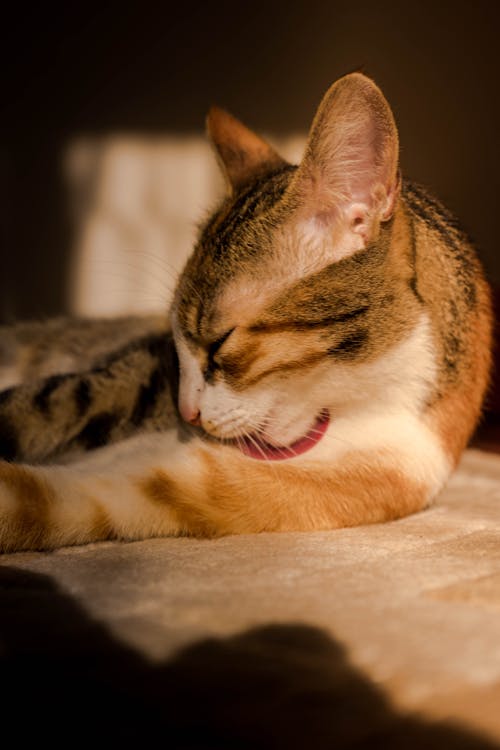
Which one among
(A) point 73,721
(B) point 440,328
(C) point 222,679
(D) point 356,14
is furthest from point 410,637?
(D) point 356,14

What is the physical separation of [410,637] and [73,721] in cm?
33

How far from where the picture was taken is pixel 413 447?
47.2 inches

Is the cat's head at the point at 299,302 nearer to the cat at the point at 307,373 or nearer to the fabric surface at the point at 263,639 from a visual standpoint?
the cat at the point at 307,373

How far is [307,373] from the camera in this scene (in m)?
1.13

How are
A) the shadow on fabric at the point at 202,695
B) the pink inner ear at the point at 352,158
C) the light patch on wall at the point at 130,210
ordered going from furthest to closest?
the light patch on wall at the point at 130,210 → the pink inner ear at the point at 352,158 → the shadow on fabric at the point at 202,695

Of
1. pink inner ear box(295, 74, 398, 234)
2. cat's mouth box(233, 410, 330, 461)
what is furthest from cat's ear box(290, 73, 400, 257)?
→ cat's mouth box(233, 410, 330, 461)

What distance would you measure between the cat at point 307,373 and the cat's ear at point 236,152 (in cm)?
14

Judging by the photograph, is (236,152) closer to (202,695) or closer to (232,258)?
(232,258)

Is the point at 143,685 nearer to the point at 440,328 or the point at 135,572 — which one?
the point at 135,572

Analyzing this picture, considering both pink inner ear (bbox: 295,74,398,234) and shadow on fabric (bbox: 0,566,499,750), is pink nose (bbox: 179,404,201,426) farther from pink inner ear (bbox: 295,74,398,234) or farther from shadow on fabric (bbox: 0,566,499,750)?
shadow on fabric (bbox: 0,566,499,750)

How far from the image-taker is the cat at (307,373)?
1.06 meters

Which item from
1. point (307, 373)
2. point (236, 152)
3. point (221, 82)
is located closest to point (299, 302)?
point (307, 373)

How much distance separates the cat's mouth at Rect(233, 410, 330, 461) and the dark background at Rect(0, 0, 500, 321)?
132cm

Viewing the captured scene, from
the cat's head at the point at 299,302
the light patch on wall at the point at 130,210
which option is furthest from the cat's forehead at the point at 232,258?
the light patch on wall at the point at 130,210
